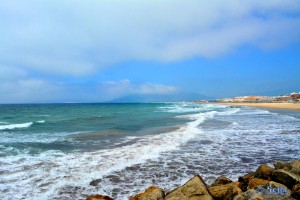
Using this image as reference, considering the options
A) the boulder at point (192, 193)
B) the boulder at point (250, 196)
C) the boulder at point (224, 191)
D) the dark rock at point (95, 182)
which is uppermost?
the boulder at point (250, 196)

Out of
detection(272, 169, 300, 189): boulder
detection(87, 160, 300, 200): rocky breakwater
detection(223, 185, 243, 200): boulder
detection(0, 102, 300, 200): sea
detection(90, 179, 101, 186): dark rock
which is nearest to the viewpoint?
detection(87, 160, 300, 200): rocky breakwater

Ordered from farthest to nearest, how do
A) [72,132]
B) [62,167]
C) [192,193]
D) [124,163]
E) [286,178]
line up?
[72,132] < [124,163] < [62,167] < [286,178] < [192,193]

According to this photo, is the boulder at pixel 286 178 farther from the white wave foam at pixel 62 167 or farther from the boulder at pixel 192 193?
the white wave foam at pixel 62 167

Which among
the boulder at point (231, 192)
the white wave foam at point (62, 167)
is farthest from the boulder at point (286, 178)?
the white wave foam at point (62, 167)

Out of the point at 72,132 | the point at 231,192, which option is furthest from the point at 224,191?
the point at 72,132

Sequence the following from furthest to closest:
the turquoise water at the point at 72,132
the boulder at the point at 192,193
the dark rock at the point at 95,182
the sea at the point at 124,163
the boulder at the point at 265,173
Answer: the turquoise water at the point at 72,132
the dark rock at the point at 95,182
the sea at the point at 124,163
the boulder at the point at 265,173
the boulder at the point at 192,193

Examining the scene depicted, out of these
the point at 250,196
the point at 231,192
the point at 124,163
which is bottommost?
the point at 124,163

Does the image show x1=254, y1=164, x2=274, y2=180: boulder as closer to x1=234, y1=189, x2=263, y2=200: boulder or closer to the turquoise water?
x1=234, y1=189, x2=263, y2=200: boulder

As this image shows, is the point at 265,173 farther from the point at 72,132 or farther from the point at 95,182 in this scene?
the point at 72,132

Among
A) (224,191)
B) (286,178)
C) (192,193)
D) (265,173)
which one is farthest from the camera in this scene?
(265,173)

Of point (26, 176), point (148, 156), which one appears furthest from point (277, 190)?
point (26, 176)

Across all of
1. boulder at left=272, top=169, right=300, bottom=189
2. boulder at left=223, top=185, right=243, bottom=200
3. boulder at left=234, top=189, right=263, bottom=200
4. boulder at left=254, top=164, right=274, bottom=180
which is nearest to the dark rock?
boulder at left=223, top=185, right=243, bottom=200

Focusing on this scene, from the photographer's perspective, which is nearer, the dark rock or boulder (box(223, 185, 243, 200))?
boulder (box(223, 185, 243, 200))

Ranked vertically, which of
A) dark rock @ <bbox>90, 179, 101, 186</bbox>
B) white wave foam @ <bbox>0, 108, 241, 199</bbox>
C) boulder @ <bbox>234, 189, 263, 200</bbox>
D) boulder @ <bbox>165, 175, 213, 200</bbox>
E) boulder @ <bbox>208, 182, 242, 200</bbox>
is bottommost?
dark rock @ <bbox>90, 179, 101, 186</bbox>
